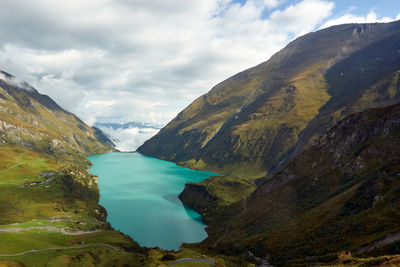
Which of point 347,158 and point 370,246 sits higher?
point 347,158

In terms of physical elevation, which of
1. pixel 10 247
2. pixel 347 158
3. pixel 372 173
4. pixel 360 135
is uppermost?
pixel 360 135

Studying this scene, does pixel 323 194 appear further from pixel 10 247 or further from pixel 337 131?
pixel 10 247

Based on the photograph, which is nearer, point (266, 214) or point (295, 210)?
point (295, 210)

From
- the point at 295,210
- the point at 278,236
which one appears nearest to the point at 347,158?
the point at 295,210

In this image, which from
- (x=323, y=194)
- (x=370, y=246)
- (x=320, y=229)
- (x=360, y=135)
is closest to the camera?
(x=370, y=246)

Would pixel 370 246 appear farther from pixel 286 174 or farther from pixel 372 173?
pixel 286 174

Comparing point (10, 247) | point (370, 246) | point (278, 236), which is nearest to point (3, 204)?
point (10, 247)

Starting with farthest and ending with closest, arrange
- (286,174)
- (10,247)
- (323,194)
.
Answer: (286,174)
(323,194)
(10,247)
